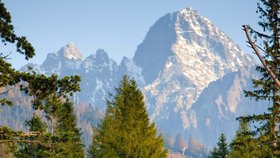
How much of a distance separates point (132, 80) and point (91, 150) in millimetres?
19599

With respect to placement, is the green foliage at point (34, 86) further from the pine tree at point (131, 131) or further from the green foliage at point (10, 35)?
the pine tree at point (131, 131)

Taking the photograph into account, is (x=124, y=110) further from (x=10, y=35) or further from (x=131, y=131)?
(x=10, y=35)

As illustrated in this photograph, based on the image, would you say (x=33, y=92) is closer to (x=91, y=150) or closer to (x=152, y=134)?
(x=152, y=134)

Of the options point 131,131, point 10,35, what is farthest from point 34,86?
point 131,131

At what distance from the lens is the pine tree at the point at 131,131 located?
1086 inches

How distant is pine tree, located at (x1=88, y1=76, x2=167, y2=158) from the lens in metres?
27.6

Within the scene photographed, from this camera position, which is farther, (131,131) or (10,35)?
(131,131)

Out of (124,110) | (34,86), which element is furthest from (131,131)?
(34,86)

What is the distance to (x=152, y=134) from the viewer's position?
94.0ft

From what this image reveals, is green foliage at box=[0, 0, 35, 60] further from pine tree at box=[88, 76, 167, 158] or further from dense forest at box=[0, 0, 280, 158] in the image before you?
pine tree at box=[88, 76, 167, 158]

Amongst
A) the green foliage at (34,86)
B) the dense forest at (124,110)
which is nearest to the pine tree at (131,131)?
the dense forest at (124,110)

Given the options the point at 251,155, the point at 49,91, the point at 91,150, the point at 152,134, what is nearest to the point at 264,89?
the point at 152,134

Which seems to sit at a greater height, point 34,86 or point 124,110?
point 124,110

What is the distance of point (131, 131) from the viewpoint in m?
27.9
